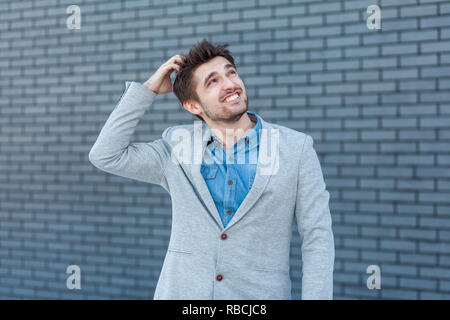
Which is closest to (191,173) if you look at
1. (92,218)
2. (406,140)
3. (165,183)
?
(165,183)

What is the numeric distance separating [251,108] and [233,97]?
2.42 m

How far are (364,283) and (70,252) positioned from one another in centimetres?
299

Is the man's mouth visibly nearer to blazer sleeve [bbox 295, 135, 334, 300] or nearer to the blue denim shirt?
the blue denim shirt

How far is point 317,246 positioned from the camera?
1.98m

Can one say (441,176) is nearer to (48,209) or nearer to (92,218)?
(92,218)

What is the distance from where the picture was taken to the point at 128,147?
7.53 ft

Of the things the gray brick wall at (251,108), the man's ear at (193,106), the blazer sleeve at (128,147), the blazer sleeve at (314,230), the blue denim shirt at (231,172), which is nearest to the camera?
the blazer sleeve at (314,230)

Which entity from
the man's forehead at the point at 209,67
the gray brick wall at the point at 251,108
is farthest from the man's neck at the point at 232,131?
the gray brick wall at the point at 251,108

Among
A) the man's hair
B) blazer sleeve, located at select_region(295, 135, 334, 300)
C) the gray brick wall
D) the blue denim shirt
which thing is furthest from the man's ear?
the gray brick wall

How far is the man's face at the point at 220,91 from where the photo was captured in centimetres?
218

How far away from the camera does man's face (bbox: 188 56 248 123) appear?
218cm

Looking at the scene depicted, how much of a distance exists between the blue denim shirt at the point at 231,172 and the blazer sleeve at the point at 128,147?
0.24 metres

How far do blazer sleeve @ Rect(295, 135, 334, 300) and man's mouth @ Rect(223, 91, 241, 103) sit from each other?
0.36 m

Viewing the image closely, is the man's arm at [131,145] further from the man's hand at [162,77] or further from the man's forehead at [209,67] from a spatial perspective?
the man's forehead at [209,67]
